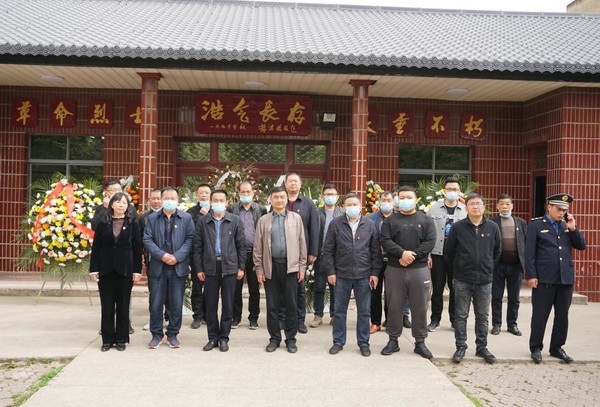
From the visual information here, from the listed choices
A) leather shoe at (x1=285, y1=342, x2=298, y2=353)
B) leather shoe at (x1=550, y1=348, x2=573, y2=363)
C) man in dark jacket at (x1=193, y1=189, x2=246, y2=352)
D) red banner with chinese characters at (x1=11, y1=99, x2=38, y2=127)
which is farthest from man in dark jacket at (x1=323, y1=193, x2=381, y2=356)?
red banner with chinese characters at (x1=11, y1=99, x2=38, y2=127)

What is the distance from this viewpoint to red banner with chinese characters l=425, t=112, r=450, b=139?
1223 cm

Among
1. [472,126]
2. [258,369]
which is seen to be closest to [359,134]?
[472,126]

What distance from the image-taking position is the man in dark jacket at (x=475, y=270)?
650 cm

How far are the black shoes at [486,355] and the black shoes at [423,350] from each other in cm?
53

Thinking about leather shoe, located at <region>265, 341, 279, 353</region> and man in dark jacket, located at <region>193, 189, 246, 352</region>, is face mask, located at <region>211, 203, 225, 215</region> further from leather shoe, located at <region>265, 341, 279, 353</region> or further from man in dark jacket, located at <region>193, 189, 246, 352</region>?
leather shoe, located at <region>265, 341, 279, 353</region>

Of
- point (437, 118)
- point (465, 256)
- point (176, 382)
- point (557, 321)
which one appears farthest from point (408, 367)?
point (437, 118)

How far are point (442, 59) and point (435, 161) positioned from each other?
11.1ft

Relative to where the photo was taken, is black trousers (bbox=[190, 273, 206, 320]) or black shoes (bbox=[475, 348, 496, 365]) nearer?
black shoes (bbox=[475, 348, 496, 365])

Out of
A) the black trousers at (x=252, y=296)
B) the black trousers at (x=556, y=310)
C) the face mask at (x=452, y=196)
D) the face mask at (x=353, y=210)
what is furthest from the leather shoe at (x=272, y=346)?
the face mask at (x=452, y=196)

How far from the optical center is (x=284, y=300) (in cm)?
677

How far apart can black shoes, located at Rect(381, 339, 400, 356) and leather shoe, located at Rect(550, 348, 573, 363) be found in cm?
167

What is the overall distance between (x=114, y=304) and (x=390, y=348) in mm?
2996

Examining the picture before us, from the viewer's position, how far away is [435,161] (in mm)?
12617

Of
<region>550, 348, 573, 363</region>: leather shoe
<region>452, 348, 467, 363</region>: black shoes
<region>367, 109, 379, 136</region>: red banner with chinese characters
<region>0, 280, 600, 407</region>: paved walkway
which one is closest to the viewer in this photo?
<region>0, 280, 600, 407</region>: paved walkway
